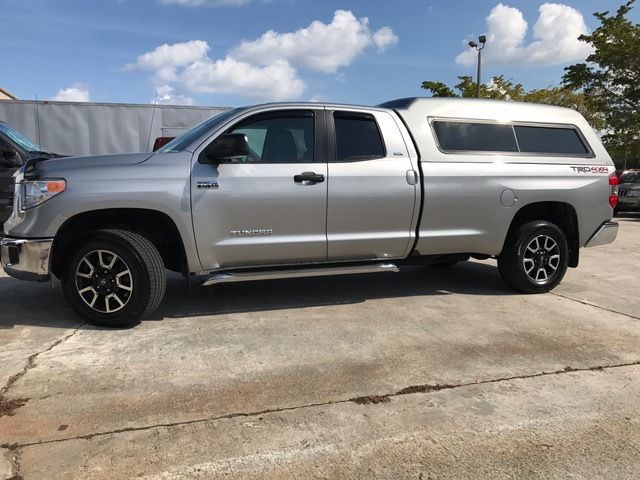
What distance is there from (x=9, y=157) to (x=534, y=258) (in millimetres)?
7369

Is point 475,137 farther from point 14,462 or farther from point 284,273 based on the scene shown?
point 14,462

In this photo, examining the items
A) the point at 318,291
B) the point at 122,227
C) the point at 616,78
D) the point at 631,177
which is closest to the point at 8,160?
the point at 122,227

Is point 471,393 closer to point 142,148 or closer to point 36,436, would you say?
point 36,436

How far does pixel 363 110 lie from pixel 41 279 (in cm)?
326

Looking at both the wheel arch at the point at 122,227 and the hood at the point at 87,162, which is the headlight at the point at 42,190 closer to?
the hood at the point at 87,162

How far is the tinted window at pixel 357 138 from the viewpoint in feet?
17.2

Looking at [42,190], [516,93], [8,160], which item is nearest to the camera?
[42,190]

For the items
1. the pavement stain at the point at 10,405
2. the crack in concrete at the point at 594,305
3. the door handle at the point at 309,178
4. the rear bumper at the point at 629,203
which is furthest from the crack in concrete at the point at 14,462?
the rear bumper at the point at 629,203

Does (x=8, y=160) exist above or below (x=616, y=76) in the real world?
below

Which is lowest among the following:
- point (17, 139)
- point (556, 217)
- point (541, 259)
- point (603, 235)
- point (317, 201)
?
point (541, 259)

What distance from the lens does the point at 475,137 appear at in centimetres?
582

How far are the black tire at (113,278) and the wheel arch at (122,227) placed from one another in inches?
5.8

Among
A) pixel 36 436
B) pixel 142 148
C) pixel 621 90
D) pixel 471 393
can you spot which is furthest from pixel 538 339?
pixel 621 90

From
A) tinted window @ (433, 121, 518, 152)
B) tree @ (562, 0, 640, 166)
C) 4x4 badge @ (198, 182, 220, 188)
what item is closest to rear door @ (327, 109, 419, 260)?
tinted window @ (433, 121, 518, 152)
